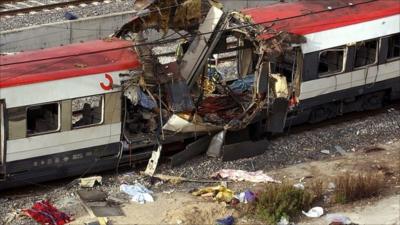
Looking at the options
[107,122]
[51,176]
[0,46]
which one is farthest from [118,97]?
[0,46]

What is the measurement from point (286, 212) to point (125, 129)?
394cm

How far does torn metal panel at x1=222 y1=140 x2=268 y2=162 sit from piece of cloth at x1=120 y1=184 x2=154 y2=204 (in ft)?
7.50

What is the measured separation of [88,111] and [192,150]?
269 centimetres

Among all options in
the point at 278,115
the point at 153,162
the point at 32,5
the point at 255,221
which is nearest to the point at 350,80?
the point at 278,115

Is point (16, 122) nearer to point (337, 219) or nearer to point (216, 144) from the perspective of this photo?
point (216, 144)

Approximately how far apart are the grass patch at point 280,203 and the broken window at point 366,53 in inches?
215

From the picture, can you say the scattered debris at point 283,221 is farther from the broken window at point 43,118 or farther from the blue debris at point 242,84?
the blue debris at point 242,84

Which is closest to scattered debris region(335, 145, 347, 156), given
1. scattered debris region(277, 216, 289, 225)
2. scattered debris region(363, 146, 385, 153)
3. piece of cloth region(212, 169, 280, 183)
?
scattered debris region(363, 146, 385, 153)

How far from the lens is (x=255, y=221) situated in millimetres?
14742

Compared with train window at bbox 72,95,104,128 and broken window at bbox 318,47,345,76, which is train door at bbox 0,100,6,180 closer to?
train window at bbox 72,95,104,128

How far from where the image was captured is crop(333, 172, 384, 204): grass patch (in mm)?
15531

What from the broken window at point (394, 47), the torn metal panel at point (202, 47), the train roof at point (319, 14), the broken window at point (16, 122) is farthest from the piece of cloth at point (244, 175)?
the broken window at point (394, 47)

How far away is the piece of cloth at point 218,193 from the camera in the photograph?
15648mm

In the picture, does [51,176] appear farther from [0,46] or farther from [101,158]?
[0,46]
